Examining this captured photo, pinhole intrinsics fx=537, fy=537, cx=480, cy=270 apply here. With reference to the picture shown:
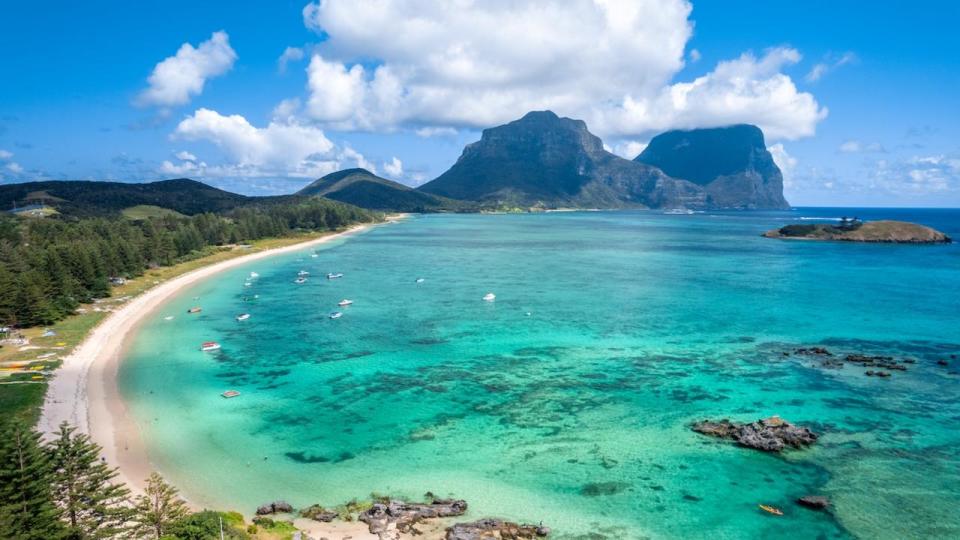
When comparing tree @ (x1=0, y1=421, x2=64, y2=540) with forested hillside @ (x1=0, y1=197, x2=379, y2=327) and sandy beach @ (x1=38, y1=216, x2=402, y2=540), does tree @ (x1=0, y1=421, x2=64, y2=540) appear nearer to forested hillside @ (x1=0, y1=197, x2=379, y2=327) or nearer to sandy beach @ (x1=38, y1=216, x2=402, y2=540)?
sandy beach @ (x1=38, y1=216, x2=402, y2=540)

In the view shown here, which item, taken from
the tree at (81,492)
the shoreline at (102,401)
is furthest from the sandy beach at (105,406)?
the tree at (81,492)

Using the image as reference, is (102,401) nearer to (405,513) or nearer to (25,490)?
(25,490)

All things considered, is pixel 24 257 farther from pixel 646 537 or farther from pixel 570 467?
pixel 646 537

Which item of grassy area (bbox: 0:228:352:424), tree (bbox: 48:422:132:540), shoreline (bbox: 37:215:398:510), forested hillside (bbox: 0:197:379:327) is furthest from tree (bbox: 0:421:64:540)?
forested hillside (bbox: 0:197:379:327)

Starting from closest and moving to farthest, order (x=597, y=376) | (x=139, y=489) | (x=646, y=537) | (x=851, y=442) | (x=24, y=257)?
(x=646, y=537), (x=139, y=489), (x=851, y=442), (x=597, y=376), (x=24, y=257)

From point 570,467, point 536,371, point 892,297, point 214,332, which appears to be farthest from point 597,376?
point 892,297

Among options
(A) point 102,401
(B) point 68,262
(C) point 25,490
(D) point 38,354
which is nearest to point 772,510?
(C) point 25,490
